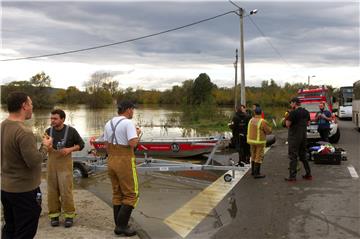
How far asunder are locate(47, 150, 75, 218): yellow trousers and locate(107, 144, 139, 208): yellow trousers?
903 millimetres

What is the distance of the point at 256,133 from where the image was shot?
1017 centimetres

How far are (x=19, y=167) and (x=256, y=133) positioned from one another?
6.82m

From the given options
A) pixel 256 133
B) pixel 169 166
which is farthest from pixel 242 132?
pixel 169 166

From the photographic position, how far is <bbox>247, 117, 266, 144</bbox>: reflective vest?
33.2 ft

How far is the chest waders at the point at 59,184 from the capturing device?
248 inches

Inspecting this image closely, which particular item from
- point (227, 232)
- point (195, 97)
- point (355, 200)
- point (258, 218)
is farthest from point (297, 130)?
point (195, 97)

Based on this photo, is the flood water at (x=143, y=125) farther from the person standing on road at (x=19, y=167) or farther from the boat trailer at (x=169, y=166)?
the person standing on road at (x=19, y=167)

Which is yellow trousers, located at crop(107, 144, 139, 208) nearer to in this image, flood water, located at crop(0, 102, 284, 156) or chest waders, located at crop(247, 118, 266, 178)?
chest waders, located at crop(247, 118, 266, 178)

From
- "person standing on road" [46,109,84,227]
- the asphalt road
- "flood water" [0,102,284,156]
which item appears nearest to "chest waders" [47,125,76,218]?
"person standing on road" [46,109,84,227]

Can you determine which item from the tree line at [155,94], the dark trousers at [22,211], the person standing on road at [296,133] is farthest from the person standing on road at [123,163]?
the tree line at [155,94]

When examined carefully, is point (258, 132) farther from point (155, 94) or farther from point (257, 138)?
point (155, 94)

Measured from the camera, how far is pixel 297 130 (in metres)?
9.69

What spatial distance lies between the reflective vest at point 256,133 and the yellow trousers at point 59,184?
504cm

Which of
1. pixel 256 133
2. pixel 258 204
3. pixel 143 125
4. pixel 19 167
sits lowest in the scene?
pixel 143 125
